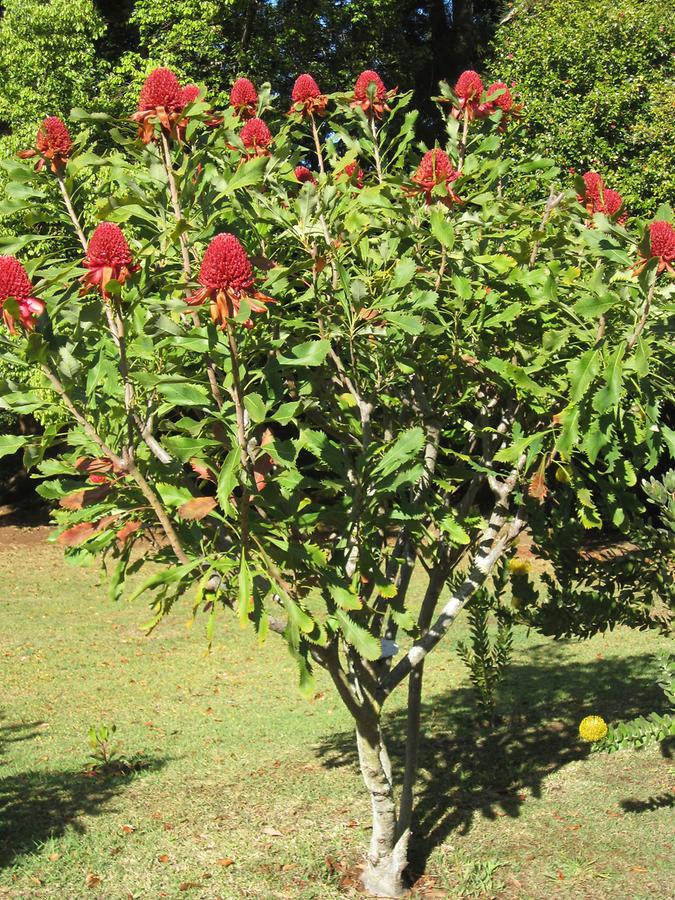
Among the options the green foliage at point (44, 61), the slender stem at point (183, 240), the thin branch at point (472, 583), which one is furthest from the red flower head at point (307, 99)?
the green foliage at point (44, 61)

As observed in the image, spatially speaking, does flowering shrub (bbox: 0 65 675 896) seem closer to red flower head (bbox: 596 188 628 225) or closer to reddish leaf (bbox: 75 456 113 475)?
reddish leaf (bbox: 75 456 113 475)

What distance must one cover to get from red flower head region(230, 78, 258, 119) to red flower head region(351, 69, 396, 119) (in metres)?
0.41

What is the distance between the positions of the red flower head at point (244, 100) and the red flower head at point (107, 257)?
4.86 feet

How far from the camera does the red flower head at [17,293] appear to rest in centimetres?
246

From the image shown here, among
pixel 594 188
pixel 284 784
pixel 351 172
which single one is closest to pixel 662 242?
pixel 594 188

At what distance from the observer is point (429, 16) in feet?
59.9

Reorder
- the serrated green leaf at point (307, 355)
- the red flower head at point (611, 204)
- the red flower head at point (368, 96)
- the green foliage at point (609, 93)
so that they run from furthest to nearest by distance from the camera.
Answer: the green foliage at point (609, 93), the red flower head at point (368, 96), the red flower head at point (611, 204), the serrated green leaf at point (307, 355)

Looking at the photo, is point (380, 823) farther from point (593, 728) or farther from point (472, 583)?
point (593, 728)

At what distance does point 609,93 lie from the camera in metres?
12.2

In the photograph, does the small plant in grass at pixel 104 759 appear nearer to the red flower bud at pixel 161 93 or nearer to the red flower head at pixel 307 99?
the red flower head at pixel 307 99

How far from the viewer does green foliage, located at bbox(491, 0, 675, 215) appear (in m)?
11.9

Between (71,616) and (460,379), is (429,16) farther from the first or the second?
(460,379)

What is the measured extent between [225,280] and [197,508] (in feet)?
2.47

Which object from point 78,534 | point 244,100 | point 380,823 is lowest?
point 380,823
